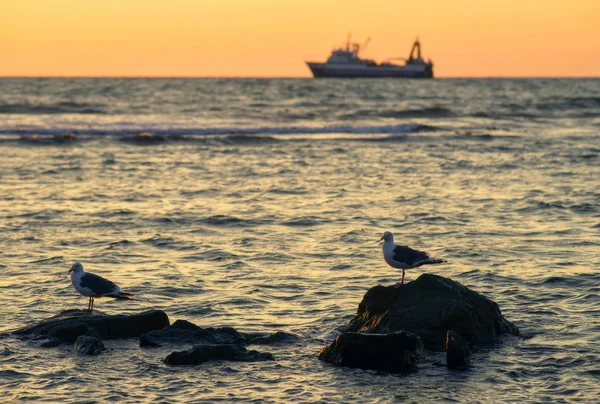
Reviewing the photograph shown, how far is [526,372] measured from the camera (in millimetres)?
9805

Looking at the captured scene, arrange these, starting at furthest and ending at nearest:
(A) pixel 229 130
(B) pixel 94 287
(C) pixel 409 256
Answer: (A) pixel 229 130, (C) pixel 409 256, (B) pixel 94 287

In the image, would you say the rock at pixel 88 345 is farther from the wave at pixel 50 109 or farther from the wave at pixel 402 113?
the wave at pixel 50 109

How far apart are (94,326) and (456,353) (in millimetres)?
4532

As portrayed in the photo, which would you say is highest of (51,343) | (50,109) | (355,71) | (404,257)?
(355,71)

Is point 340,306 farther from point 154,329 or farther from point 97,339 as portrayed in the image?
point 97,339

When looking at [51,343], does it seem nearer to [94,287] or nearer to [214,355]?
[94,287]

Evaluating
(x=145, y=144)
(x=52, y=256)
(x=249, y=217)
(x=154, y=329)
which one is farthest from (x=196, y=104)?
(x=154, y=329)

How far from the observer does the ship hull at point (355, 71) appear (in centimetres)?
17162

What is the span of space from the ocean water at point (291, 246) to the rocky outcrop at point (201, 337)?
251 millimetres

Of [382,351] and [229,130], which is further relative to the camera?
[229,130]

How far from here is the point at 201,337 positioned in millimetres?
10750

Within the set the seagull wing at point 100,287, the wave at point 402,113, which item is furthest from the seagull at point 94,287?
the wave at point 402,113

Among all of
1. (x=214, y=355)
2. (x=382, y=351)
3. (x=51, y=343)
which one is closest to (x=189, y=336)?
(x=214, y=355)

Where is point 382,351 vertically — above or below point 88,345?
above
